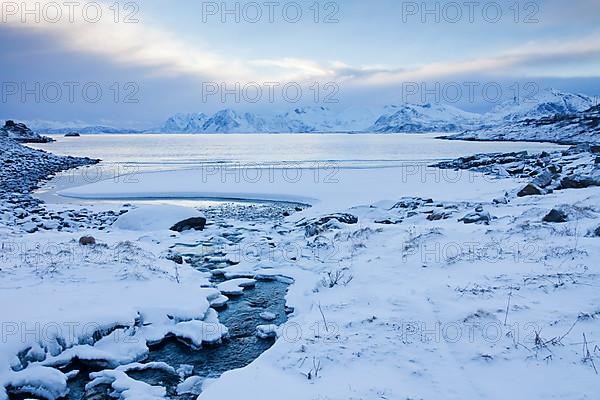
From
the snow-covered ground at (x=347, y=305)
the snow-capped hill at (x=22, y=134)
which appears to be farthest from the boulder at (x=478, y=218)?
the snow-capped hill at (x=22, y=134)

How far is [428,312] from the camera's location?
6.95 m

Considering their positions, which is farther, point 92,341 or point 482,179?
point 482,179

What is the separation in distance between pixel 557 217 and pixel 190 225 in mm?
11459

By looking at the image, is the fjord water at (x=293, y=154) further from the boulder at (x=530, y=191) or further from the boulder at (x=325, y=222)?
the boulder at (x=325, y=222)

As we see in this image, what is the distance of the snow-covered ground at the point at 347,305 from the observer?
5.38 metres

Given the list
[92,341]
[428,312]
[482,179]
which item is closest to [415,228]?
[428,312]

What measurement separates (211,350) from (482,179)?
77.6ft

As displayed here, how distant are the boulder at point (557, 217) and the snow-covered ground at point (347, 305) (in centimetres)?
6

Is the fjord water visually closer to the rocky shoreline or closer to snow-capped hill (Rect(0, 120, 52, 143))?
the rocky shoreline

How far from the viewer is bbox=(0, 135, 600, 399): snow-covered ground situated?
17.6 ft

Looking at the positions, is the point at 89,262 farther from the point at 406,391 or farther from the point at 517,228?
the point at 517,228

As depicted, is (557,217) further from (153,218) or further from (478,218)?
(153,218)

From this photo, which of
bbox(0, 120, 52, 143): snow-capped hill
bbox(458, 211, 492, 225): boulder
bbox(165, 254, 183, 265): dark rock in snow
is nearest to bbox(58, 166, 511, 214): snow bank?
bbox(458, 211, 492, 225): boulder

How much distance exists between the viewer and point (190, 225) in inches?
610
